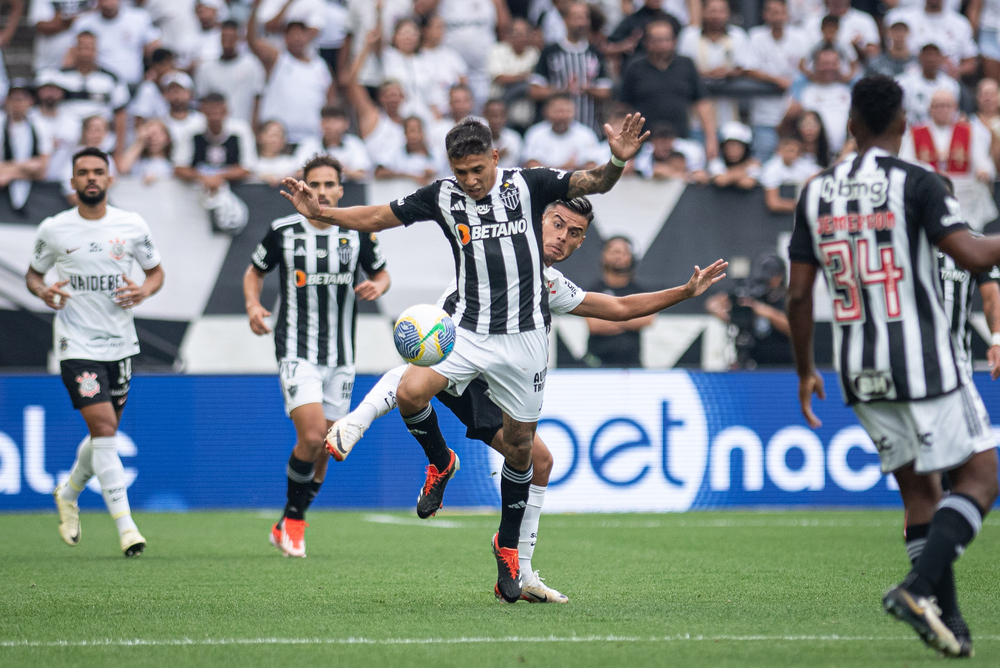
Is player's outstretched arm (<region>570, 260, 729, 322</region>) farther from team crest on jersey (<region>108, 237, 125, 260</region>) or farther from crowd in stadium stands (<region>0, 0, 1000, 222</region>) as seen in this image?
crowd in stadium stands (<region>0, 0, 1000, 222</region>)

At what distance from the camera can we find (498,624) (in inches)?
213

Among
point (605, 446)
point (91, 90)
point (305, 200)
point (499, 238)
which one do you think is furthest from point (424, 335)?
point (91, 90)

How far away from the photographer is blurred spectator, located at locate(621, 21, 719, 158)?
13984 mm

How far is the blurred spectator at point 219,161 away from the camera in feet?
41.0

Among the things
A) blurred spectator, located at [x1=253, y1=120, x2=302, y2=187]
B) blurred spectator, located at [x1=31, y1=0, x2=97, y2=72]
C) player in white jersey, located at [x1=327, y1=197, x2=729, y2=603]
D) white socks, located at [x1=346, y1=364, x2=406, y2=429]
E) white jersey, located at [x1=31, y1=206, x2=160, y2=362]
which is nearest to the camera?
player in white jersey, located at [x1=327, y1=197, x2=729, y2=603]

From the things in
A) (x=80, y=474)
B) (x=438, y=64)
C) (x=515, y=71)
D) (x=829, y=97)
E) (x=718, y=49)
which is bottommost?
(x=80, y=474)

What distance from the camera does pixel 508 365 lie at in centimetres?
607

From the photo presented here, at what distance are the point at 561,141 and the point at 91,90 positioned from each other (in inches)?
216

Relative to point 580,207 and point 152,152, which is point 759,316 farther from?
point 152,152

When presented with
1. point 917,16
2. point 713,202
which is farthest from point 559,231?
point 917,16

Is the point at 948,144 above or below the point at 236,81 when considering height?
below

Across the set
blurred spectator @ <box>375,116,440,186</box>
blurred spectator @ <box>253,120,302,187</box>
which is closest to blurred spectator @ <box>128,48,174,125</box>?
blurred spectator @ <box>253,120,302,187</box>

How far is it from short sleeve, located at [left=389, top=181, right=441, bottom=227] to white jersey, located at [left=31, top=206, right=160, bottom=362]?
3.40 m

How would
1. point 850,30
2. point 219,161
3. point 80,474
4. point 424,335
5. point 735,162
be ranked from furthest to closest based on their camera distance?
point 850,30 < point 735,162 < point 219,161 < point 80,474 < point 424,335
